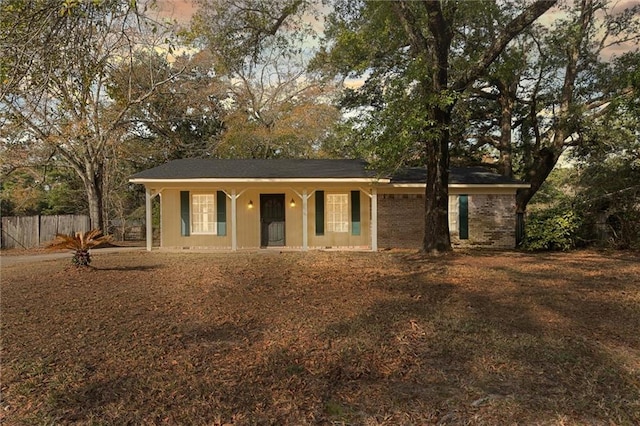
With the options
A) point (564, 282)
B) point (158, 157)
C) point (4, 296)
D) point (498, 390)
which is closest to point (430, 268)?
point (564, 282)

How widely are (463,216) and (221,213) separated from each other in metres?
8.52

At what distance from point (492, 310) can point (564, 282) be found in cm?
299

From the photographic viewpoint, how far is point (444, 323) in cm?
540

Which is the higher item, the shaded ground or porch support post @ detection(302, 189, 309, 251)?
porch support post @ detection(302, 189, 309, 251)

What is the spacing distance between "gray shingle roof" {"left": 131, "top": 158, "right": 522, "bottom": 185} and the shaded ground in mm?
6447

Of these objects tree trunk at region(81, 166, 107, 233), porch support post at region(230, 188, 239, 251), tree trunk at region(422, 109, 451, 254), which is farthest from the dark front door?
tree trunk at region(81, 166, 107, 233)

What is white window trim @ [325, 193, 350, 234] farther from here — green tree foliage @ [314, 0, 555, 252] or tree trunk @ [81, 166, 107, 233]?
tree trunk @ [81, 166, 107, 233]

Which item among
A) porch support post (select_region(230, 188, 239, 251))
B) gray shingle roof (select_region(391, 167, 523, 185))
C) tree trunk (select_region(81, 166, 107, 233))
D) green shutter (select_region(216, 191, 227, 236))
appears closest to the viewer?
porch support post (select_region(230, 188, 239, 251))

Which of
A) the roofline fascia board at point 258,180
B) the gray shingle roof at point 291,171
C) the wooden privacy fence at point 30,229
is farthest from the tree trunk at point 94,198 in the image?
the roofline fascia board at point 258,180

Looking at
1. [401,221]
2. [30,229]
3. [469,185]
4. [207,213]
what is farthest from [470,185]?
[30,229]

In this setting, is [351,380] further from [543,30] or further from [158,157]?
[158,157]

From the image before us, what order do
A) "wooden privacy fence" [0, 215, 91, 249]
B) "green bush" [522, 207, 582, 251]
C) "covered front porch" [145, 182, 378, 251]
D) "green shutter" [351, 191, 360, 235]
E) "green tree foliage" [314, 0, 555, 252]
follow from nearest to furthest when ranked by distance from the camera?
"green tree foliage" [314, 0, 555, 252], "green bush" [522, 207, 582, 251], "covered front porch" [145, 182, 378, 251], "green shutter" [351, 191, 360, 235], "wooden privacy fence" [0, 215, 91, 249]

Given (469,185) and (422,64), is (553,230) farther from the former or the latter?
(422,64)

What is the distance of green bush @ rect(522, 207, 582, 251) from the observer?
14680mm
